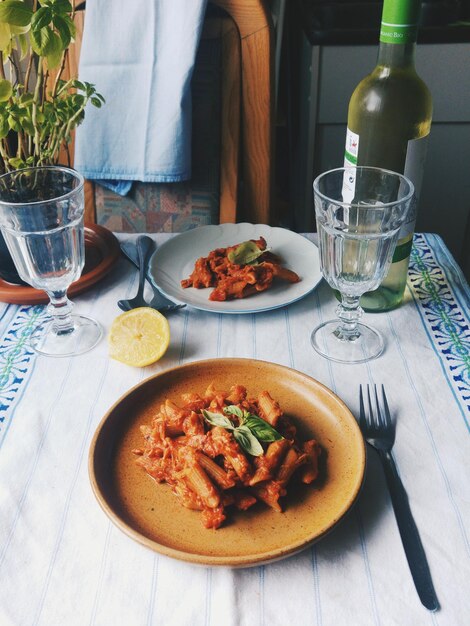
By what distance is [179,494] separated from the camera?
0.61 m

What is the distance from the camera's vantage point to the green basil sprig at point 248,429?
0.60 metres

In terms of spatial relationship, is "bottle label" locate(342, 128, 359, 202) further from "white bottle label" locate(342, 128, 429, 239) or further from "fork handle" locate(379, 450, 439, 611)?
"fork handle" locate(379, 450, 439, 611)

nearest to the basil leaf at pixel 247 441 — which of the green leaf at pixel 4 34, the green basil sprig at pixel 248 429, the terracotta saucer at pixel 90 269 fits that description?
the green basil sprig at pixel 248 429

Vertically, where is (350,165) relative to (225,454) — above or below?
above

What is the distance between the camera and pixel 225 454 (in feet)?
1.95

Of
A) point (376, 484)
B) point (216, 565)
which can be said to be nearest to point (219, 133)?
Result: point (376, 484)

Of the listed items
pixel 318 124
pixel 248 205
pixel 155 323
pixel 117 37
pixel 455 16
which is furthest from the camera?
pixel 318 124

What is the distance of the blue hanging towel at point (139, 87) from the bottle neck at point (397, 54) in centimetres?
59

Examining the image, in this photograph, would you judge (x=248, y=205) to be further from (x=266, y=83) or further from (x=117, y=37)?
(x=117, y=37)

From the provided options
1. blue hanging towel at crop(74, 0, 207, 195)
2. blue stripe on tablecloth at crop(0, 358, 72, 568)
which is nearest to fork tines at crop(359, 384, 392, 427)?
blue stripe on tablecloth at crop(0, 358, 72, 568)

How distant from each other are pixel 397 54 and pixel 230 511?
25.1 inches

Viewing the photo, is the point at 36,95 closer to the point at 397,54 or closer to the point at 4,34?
the point at 4,34

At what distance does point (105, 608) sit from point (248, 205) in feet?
4.02

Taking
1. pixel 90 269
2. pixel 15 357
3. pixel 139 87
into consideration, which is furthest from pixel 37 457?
pixel 139 87
